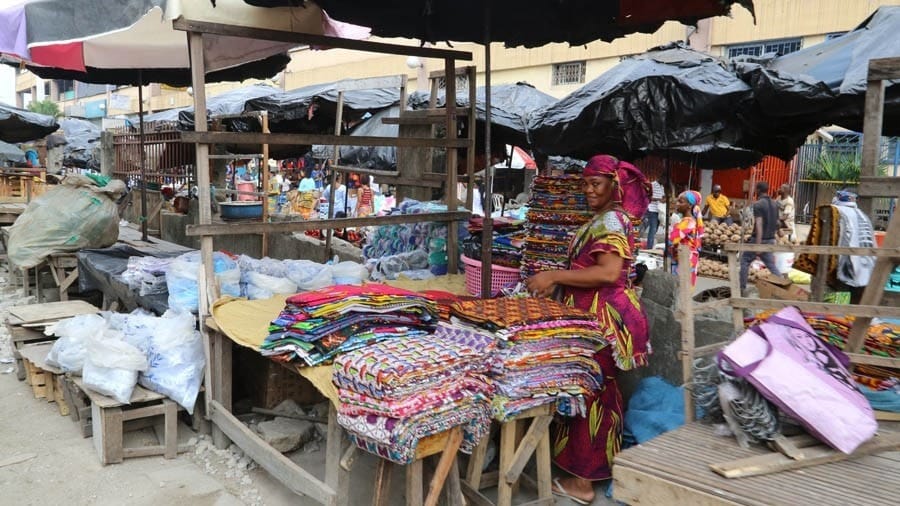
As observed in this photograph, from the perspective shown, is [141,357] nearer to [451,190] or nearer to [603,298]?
[451,190]

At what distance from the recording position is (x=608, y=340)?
3359 mm

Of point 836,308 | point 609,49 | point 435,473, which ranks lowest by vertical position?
point 435,473

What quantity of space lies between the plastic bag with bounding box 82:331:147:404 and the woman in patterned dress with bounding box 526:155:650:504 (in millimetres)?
2613

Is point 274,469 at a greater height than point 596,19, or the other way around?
point 596,19

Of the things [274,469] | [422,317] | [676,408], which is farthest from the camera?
[676,408]

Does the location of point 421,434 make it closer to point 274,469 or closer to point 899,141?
point 274,469

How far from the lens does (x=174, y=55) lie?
269 inches

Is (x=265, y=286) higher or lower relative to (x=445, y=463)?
higher

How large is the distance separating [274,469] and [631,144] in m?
4.22

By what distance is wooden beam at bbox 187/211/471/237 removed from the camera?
154 inches

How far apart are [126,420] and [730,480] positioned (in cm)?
368

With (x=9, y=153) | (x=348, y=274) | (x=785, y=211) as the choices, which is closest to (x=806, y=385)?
(x=348, y=274)

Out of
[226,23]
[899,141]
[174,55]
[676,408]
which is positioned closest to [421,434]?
[676,408]

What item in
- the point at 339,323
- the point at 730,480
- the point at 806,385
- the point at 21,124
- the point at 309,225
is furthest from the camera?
the point at 21,124
